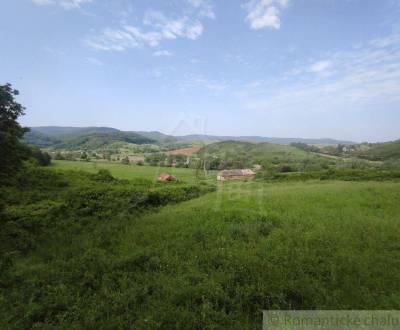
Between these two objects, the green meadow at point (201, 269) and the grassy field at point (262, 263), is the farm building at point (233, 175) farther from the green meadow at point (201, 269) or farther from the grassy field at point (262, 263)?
the grassy field at point (262, 263)

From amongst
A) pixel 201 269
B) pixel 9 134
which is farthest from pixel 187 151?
pixel 201 269

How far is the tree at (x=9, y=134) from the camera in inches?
283

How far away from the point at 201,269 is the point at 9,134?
7.22 meters

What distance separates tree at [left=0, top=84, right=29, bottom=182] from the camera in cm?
719

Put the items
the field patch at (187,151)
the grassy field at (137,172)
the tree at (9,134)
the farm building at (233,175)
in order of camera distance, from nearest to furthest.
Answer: the tree at (9,134)
the farm building at (233,175)
the grassy field at (137,172)
the field patch at (187,151)

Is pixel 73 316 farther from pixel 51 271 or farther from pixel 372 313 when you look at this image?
pixel 372 313

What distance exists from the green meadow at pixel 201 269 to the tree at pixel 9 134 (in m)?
2.96

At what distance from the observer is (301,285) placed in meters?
4.79

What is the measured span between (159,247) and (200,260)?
1.71 meters

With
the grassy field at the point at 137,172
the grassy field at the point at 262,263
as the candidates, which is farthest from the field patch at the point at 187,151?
the grassy field at the point at 262,263

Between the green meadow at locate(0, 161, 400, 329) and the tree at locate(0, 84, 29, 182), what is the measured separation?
9.71 feet

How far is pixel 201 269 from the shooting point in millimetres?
5801

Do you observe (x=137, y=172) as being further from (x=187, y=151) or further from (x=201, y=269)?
(x=201, y=269)

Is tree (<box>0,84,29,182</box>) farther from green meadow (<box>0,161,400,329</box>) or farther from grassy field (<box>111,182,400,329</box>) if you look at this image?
A: grassy field (<box>111,182,400,329</box>)
